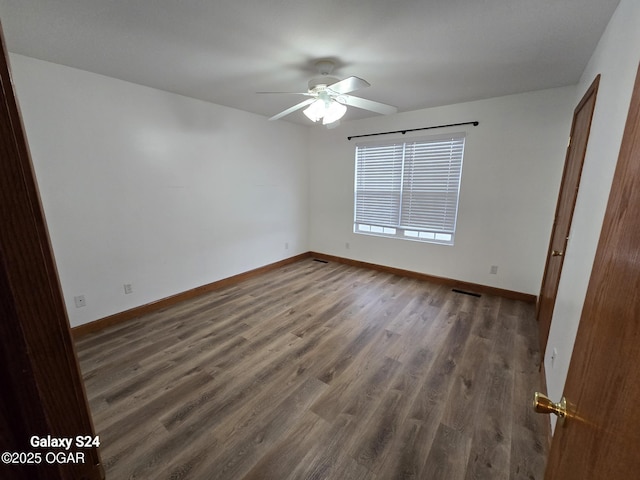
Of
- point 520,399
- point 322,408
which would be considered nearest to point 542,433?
point 520,399

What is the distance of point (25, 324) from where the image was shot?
394mm

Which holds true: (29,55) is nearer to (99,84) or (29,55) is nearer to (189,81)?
(99,84)

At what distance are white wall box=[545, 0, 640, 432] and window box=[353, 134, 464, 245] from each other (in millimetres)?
1683

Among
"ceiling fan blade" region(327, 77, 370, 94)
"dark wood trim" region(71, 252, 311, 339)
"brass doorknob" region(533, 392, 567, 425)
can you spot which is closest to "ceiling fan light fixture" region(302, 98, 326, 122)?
"ceiling fan blade" region(327, 77, 370, 94)

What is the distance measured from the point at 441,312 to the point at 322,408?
182 centimetres

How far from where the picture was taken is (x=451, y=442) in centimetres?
146

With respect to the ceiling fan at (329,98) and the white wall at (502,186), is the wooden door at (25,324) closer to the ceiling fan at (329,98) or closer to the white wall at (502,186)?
the ceiling fan at (329,98)

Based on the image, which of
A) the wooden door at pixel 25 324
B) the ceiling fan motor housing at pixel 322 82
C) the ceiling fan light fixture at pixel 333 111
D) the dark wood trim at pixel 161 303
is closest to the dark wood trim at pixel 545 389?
the wooden door at pixel 25 324

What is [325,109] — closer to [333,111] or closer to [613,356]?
[333,111]

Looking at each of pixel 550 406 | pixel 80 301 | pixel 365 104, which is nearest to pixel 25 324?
pixel 550 406

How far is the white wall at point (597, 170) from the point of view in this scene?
117 centimetres

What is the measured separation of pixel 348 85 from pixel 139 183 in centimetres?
229

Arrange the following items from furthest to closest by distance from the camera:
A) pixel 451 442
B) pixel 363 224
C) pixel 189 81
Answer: pixel 363 224 < pixel 189 81 < pixel 451 442

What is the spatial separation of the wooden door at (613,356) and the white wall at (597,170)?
3.06 ft
